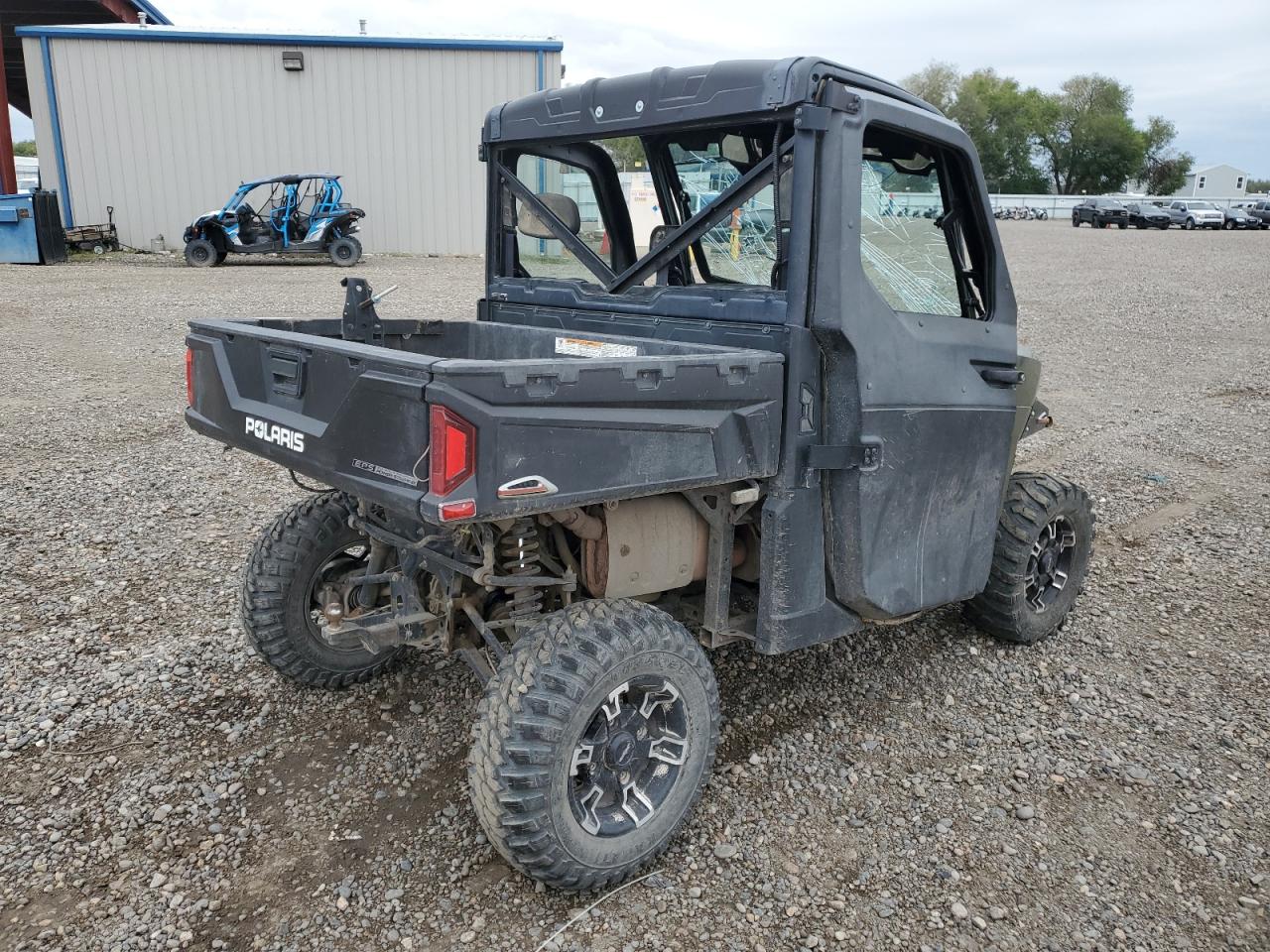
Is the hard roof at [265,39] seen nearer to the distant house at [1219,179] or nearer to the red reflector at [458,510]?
the red reflector at [458,510]

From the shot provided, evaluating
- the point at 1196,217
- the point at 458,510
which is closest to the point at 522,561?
the point at 458,510

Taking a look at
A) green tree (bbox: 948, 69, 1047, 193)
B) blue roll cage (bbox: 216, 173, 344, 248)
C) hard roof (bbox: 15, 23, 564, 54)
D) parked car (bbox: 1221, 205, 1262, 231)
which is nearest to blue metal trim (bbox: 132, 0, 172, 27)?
hard roof (bbox: 15, 23, 564, 54)

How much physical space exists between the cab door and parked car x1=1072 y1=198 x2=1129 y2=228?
40.8 meters

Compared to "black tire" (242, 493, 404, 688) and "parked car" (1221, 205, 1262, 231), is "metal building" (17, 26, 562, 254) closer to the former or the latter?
"black tire" (242, 493, 404, 688)

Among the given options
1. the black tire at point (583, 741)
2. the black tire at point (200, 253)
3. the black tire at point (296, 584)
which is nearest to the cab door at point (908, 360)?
the black tire at point (583, 741)

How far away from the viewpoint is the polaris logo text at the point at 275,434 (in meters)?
2.69

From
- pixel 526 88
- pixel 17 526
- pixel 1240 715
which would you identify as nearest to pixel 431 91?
pixel 526 88

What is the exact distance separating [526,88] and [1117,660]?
19160 millimetres

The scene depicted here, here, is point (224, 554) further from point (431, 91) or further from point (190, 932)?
point (431, 91)

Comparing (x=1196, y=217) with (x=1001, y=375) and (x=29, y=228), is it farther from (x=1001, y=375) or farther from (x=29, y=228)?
(x=1001, y=375)

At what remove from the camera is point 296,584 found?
3.49m

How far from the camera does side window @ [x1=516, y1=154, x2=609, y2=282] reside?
12.1ft

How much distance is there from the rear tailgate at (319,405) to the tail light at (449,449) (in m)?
0.04

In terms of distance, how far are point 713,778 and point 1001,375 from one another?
1712mm
